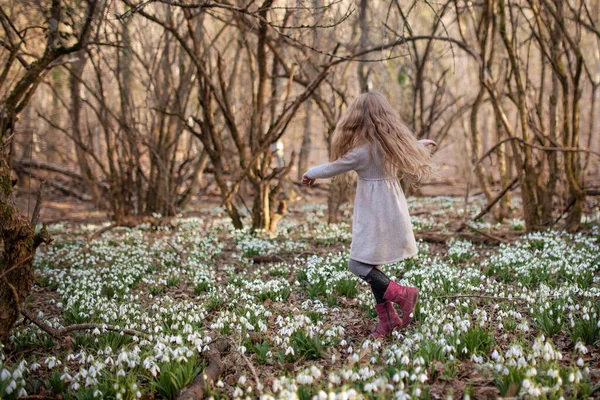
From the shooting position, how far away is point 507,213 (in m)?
9.96

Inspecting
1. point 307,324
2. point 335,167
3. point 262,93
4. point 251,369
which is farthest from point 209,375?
point 262,93

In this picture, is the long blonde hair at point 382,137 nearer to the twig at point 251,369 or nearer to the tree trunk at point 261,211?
the twig at point 251,369

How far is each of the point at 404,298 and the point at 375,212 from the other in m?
0.69

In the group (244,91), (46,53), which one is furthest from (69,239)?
(244,91)

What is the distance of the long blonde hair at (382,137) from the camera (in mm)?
3688

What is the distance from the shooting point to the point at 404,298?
3754mm

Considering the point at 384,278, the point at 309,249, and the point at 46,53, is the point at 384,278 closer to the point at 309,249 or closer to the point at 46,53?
the point at 309,249

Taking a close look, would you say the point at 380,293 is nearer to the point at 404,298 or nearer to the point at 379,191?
the point at 404,298

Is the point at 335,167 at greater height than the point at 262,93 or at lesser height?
lesser

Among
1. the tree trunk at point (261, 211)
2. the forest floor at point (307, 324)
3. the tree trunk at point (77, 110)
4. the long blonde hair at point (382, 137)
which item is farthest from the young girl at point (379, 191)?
the tree trunk at point (77, 110)

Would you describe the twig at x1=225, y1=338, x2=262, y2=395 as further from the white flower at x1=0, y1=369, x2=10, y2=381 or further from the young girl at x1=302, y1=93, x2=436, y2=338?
the white flower at x1=0, y1=369, x2=10, y2=381

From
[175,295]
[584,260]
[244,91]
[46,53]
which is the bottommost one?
[175,295]

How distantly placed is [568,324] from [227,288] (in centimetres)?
306

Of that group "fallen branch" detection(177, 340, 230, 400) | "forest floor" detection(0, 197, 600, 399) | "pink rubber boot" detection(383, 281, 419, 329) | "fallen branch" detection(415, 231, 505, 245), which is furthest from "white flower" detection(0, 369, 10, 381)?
"fallen branch" detection(415, 231, 505, 245)
